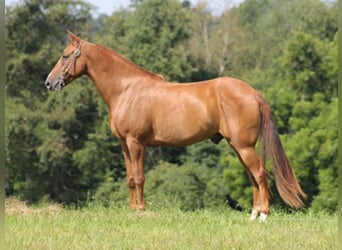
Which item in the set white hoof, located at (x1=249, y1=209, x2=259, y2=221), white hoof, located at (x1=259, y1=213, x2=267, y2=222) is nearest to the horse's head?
white hoof, located at (x1=249, y1=209, x2=259, y2=221)

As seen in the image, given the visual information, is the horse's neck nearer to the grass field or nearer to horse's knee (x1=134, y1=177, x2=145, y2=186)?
horse's knee (x1=134, y1=177, x2=145, y2=186)

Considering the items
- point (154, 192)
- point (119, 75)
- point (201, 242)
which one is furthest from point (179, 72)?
point (201, 242)

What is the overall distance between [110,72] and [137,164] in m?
1.33

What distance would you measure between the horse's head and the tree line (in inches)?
739

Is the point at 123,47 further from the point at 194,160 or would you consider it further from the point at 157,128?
the point at 157,128

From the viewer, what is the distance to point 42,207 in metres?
9.38

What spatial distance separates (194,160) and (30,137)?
7.58 metres

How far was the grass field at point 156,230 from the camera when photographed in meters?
6.26

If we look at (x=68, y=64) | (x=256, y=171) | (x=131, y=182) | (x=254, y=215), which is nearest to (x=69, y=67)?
(x=68, y=64)

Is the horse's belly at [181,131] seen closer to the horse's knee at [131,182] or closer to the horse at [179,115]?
the horse at [179,115]

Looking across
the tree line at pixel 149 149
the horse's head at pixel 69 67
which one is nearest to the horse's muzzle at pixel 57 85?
the horse's head at pixel 69 67

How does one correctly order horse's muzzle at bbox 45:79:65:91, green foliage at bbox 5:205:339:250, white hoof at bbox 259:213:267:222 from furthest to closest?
horse's muzzle at bbox 45:79:65:91 → white hoof at bbox 259:213:267:222 → green foliage at bbox 5:205:339:250

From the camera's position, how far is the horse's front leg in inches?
356

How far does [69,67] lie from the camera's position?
9445mm
